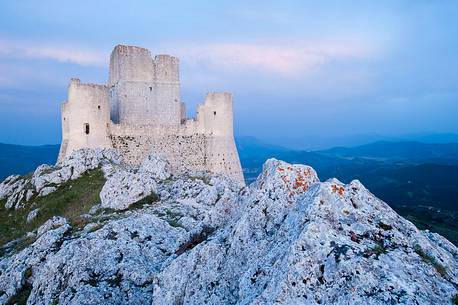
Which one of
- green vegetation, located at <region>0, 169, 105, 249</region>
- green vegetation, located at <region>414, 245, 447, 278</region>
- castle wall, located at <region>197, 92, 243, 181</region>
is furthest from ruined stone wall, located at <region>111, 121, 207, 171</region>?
green vegetation, located at <region>414, 245, 447, 278</region>

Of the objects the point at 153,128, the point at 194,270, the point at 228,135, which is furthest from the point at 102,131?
the point at 194,270

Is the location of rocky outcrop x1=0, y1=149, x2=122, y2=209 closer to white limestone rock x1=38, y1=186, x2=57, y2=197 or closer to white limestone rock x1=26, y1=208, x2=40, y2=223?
white limestone rock x1=38, y1=186, x2=57, y2=197

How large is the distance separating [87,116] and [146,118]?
6640 millimetres

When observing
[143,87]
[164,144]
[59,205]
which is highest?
[143,87]

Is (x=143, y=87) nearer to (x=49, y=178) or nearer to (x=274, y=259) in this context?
(x=49, y=178)

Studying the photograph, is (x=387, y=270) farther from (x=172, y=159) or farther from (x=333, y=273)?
(x=172, y=159)

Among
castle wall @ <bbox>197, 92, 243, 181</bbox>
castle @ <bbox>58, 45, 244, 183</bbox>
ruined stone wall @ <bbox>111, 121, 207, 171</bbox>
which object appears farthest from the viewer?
castle wall @ <bbox>197, 92, 243, 181</bbox>

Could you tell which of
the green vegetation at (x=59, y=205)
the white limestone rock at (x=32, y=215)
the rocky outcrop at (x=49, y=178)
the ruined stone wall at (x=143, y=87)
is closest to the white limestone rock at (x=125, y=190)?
the green vegetation at (x=59, y=205)

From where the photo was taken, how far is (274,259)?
8.20 metres

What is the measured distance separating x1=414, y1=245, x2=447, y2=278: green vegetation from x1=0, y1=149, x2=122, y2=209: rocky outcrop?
1177 inches

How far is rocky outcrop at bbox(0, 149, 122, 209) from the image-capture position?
109 feet

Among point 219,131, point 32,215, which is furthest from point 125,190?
point 219,131

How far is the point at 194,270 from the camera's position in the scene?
33.2ft

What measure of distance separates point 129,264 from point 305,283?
8457 millimetres
